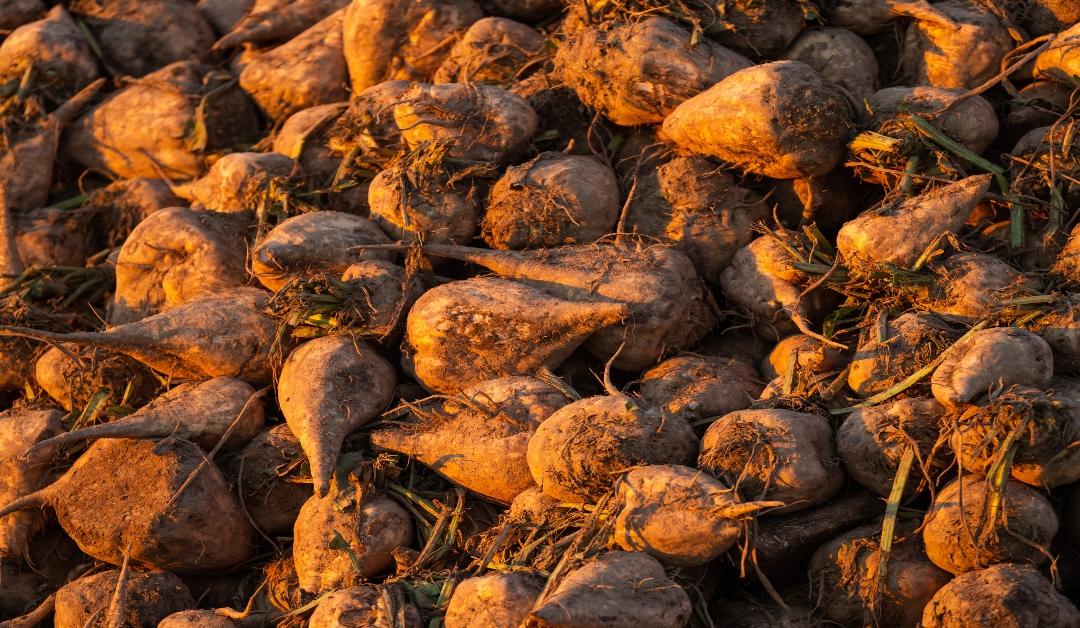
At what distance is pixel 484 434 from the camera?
523 cm

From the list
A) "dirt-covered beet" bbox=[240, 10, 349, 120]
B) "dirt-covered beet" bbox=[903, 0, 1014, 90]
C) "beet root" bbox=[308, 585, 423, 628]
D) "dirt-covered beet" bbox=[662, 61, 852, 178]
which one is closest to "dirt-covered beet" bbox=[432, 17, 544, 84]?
"dirt-covered beet" bbox=[240, 10, 349, 120]

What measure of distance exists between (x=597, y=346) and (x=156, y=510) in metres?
2.10

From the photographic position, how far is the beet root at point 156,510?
5.36 metres

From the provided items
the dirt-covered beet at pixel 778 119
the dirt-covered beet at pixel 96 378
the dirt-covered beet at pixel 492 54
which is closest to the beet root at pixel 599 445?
the dirt-covered beet at pixel 778 119

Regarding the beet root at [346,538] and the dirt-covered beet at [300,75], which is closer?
the beet root at [346,538]

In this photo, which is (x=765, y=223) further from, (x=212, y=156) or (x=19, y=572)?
(x=19, y=572)

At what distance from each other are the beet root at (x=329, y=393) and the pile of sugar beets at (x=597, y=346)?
2 cm

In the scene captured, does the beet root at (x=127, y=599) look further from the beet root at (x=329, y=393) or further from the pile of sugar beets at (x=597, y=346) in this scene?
the beet root at (x=329, y=393)

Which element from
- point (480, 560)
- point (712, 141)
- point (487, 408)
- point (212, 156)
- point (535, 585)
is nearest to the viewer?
point (535, 585)

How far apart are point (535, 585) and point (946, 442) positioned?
65.9 inches

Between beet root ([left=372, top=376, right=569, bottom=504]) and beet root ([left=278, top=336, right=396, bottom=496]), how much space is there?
0.57ft

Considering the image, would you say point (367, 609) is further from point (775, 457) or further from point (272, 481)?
point (775, 457)

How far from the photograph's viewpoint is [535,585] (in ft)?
15.0

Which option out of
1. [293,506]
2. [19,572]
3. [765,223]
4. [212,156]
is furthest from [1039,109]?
[19,572]
